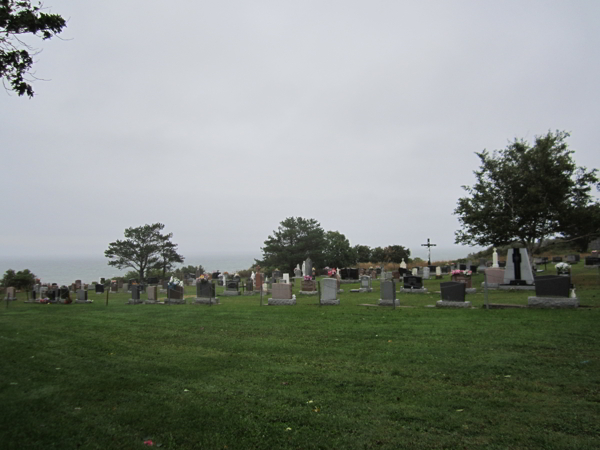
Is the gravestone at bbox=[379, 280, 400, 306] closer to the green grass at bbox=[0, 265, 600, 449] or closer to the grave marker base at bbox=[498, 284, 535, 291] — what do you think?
the green grass at bbox=[0, 265, 600, 449]

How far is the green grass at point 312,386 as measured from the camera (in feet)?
13.0

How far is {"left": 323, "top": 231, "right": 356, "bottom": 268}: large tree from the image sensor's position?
4356cm

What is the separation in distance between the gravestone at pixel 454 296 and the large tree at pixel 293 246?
27.8m

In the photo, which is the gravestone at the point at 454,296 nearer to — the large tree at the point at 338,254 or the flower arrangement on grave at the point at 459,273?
the flower arrangement on grave at the point at 459,273

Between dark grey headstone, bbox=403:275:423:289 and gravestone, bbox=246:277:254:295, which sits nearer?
dark grey headstone, bbox=403:275:423:289

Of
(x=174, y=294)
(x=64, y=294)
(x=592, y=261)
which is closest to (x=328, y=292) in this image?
(x=174, y=294)

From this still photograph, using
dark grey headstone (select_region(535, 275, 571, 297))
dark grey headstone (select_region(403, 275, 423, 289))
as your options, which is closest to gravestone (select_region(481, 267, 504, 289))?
dark grey headstone (select_region(403, 275, 423, 289))

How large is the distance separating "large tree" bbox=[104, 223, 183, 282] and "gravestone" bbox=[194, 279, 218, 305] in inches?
1017

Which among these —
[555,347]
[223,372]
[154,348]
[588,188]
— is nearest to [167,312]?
[154,348]

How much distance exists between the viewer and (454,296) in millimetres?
13602

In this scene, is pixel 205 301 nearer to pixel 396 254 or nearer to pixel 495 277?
pixel 495 277

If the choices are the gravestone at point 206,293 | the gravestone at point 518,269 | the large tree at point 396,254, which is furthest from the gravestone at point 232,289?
the large tree at point 396,254

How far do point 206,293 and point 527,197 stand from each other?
18875 millimetres

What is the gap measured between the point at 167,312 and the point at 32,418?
10.3 meters
